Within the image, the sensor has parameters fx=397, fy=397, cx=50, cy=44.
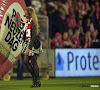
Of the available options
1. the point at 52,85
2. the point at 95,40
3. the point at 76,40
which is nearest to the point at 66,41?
the point at 76,40

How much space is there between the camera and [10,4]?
7.74m

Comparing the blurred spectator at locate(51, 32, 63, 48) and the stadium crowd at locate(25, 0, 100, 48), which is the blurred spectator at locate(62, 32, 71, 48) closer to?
the stadium crowd at locate(25, 0, 100, 48)

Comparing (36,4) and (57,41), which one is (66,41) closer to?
(57,41)

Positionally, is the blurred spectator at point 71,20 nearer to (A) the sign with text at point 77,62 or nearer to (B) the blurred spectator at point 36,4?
(B) the blurred spectator at point 36,4

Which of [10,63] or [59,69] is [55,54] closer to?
[59,69]

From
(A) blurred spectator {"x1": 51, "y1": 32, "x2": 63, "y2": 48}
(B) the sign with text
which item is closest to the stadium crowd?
(A) blurred spectator {"x1": 51, "y1": 32, "x2": 63, "y2": 48}

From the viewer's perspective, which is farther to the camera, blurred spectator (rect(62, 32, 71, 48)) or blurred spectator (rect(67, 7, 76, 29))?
blurred spectator (rect(67, 7, 76, 29))

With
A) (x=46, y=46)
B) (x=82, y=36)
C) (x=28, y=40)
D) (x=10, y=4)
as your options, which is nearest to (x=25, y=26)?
Result: (x=28, y=40)

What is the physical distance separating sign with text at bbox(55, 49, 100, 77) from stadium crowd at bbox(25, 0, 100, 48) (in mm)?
591

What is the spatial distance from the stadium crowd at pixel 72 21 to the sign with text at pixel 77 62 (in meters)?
0.59

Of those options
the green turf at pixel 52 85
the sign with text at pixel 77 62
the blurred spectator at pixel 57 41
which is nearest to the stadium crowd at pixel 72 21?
the blurred spectator at pixel 57 41

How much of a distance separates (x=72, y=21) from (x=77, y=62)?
10.1ft

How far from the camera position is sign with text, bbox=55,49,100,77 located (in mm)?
13016

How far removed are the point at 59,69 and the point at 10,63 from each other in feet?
17.3
